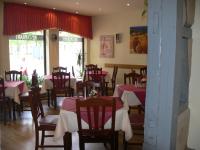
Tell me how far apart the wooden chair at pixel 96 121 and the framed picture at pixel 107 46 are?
5.99m

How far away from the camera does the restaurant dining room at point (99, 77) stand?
5.29 ft

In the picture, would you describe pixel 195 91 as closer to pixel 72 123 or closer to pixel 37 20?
pixel 72 123

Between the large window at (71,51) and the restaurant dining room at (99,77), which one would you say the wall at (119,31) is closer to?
the restaurant dining room at (99,77)

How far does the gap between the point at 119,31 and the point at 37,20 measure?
2.77m

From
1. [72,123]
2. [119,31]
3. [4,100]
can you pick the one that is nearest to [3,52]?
[4,100]

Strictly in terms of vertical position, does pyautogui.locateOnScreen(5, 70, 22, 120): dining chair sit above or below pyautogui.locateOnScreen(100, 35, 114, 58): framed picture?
below

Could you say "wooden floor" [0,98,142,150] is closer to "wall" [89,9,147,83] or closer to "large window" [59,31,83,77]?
"large window" [59,31,83,77]

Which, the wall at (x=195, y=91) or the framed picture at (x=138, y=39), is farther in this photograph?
the framed picture at (x=138, y=39)

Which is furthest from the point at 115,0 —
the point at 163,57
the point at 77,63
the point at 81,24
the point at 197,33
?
the point at 163,57

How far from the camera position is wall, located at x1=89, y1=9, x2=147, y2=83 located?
819 centimetres

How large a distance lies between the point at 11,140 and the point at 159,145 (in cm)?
315

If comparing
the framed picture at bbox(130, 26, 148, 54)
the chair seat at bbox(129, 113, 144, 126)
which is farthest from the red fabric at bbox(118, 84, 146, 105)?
the framed picture at bbox(130, 26, 148, 54)

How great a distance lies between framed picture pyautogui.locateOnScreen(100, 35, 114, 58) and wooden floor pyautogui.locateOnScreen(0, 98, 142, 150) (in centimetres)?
437

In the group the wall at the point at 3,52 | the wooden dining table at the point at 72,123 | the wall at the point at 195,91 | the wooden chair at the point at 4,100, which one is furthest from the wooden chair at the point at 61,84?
the wall at the point at 195,91
